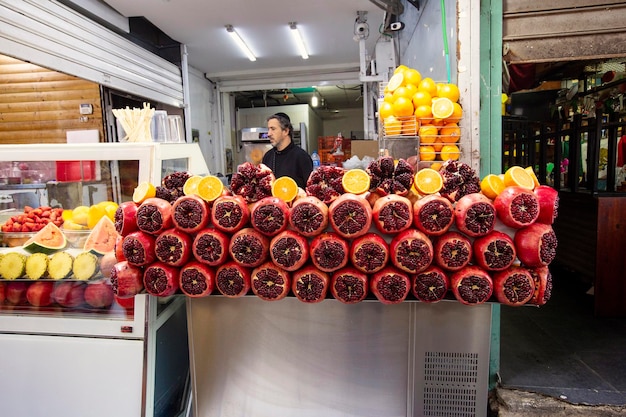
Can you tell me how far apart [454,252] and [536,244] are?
0.31m

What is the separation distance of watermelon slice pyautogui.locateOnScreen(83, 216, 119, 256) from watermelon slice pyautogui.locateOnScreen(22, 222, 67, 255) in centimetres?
16

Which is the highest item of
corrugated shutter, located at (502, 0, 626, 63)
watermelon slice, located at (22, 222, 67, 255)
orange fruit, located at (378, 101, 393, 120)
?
corrugated shutter, located at (502, 0, 626, 63)

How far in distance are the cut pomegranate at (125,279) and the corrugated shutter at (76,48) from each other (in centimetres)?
273

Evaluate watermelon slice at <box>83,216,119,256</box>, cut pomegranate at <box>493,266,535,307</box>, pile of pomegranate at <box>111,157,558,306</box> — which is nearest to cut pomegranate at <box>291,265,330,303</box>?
pile of pomegranate at <box>111,157,558,306</box>

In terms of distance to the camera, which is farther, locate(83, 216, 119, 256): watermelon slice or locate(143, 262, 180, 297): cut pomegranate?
locate(83, 216, 119, 256): watermelon slice

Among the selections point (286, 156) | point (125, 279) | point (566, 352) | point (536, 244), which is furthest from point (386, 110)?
point (566, 352)

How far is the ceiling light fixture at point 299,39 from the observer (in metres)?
5.74

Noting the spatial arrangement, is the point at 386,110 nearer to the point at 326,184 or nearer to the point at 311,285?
the point at 326,184

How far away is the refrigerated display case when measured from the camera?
1.89 meters

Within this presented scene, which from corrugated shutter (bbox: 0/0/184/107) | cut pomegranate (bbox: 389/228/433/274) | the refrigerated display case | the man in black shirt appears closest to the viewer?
cut pomegranate (bbox: 389/228/433/274)

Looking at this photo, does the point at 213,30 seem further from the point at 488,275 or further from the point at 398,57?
the point at 488,275

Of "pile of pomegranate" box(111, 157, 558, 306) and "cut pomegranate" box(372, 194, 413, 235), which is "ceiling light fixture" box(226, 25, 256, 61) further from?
"cut pomegranate" box(372, 194, 413, 235)

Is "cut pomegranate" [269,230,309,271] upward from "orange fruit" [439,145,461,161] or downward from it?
downward

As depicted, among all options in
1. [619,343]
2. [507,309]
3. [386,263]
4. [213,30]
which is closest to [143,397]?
[386,263]
